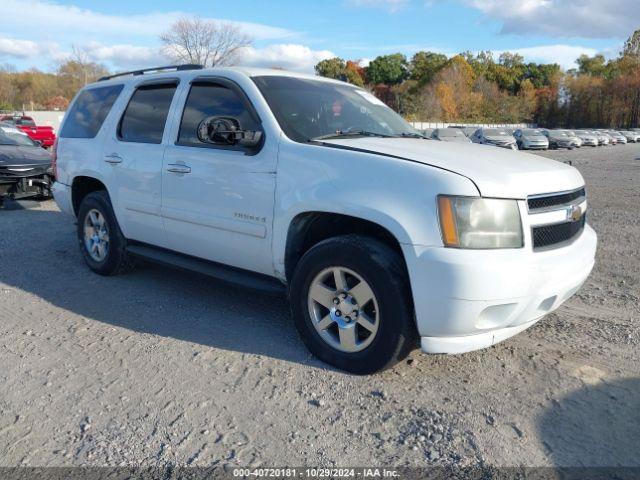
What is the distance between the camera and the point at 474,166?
3270mm

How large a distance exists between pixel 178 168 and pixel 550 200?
2.70 metres

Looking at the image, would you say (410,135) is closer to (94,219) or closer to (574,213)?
(574,213)

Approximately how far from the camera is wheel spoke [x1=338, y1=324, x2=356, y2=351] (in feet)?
11.4

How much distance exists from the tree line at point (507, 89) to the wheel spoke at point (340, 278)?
2634 inches

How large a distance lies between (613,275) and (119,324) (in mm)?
4638

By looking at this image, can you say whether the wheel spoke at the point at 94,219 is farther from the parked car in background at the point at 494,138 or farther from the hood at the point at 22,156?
the parked car in background at the point at 494,138

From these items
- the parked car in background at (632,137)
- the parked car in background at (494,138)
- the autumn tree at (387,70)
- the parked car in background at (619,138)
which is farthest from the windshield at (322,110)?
the autumn tree at (387,70)

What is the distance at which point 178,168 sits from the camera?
438 cm

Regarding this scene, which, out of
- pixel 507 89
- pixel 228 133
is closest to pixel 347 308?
pixel 228 133

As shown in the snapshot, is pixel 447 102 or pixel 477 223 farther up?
pixel 447 102

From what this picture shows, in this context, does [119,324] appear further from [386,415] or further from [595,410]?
[595,410]

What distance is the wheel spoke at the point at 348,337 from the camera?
3.47 meters

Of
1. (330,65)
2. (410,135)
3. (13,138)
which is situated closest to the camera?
(410,135)

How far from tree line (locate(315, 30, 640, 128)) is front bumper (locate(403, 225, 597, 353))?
66989mm
